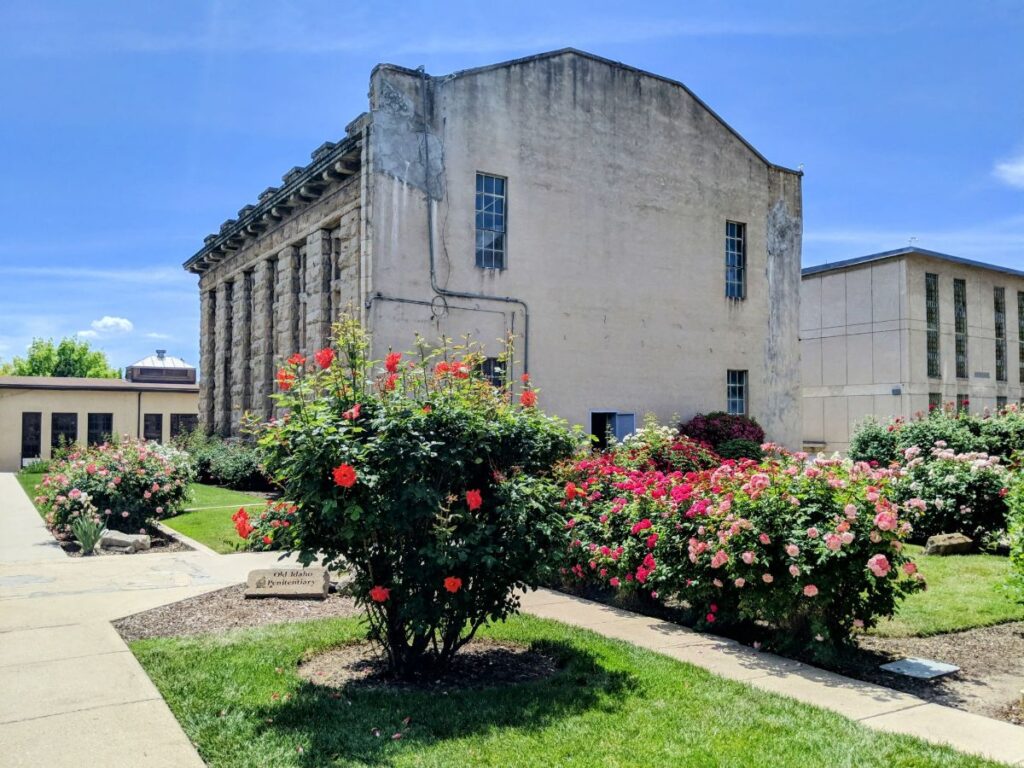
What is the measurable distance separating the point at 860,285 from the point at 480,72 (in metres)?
20.4

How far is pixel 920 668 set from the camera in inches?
220

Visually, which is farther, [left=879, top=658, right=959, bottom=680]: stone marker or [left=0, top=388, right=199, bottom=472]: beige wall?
[left=0, top=388, right=199, bottom=472]: beige wall

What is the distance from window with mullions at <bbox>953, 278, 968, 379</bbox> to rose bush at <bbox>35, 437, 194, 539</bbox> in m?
29.6

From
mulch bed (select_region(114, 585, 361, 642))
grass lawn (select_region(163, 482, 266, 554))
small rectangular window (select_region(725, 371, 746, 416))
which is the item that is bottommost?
grass lawn (select_region(163, 482, 266, 554))

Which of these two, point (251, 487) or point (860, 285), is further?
point (860, 285)

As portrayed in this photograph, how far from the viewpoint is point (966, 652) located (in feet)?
20.1

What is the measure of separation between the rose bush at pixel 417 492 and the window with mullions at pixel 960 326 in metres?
31.1

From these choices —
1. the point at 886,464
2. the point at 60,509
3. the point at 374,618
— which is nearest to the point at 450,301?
the point at 60,509

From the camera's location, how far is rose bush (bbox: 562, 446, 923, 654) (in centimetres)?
564

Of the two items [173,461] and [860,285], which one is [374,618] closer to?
[173,461]

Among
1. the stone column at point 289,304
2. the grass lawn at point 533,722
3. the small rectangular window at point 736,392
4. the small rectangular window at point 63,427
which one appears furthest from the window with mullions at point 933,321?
the small rectangular window at point 63,427

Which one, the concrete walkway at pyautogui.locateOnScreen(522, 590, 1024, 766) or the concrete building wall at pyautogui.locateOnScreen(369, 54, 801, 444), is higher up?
the concrete building wall at pyautogui.locateOnScreen(369, 54, 801, 444)

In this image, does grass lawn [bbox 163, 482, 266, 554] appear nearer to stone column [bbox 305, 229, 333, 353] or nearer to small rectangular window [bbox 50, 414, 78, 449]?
stone column [bbox 305, 229, 333, 353]

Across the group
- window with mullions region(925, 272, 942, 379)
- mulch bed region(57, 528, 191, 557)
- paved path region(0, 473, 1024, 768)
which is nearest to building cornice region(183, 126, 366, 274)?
mulch bed region(57, 528, 191, 557)
